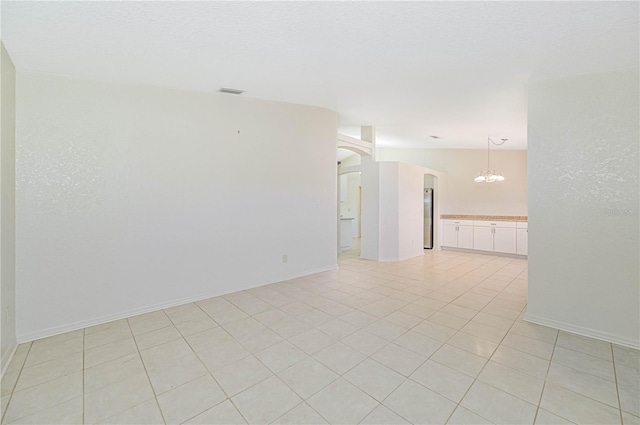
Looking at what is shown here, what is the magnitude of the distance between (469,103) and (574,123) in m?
1.47

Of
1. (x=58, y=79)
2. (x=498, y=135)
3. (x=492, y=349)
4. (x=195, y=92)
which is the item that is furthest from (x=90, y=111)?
(x=498, y=135)

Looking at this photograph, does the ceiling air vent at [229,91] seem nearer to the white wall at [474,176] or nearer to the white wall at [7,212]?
the white wall at [7,212]

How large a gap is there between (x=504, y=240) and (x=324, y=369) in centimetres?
630

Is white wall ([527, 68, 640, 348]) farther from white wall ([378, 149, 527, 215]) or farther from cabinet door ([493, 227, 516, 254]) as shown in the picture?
white wall ([378, 149, 527, 215])

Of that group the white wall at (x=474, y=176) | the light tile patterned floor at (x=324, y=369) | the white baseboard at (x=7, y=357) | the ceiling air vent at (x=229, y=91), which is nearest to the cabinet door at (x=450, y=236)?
the white wall at (x=474, y=176)

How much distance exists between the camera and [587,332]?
271cm

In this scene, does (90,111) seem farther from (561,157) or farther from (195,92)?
(561,157)

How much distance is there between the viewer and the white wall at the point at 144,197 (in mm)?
2705

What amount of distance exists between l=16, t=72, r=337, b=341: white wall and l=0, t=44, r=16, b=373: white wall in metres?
0.11

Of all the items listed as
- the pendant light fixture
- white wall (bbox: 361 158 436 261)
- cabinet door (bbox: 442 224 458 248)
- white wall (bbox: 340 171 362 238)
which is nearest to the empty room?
white wall (bbox: 361 158 436 261)

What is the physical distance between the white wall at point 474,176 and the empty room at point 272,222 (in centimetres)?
378

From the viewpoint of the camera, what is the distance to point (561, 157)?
284cm

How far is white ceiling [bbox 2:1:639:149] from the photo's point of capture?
1.97 meters

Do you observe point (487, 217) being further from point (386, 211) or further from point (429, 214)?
point (386, 211)
